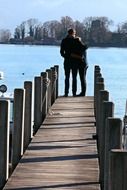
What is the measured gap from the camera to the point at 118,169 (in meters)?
5.06

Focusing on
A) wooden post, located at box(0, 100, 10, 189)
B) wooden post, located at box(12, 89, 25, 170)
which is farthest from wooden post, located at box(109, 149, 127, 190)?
wooden post, located at box(12, 89, 25, 170)

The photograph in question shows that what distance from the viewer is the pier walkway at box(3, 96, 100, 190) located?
26.5 feet

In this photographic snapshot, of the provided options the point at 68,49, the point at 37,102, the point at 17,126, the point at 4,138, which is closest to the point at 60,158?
the point at 17,126

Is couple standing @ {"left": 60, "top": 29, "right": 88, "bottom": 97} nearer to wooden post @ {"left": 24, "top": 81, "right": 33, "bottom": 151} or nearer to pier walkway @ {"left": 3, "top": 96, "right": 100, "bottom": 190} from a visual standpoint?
pier walkway @ {"left": 3, "top": 96, "right": 100, "bottom": 190}

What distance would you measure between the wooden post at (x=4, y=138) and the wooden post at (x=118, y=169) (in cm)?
326

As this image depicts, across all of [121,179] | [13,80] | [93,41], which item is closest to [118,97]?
[13,80]

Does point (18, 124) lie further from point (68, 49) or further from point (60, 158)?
point (68, 49)

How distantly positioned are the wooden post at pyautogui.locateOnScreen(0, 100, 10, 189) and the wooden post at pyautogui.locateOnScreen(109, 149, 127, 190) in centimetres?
326

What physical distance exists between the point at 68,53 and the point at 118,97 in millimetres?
24685

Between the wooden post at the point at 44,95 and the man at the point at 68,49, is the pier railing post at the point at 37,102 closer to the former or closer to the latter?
the wooden post at the point at 44,95

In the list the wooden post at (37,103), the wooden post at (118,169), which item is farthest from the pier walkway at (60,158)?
the wooden post at (118,169)

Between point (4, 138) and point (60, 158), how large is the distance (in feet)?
4.51

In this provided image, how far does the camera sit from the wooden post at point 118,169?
4.95m

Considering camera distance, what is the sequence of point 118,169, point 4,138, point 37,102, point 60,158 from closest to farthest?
point 118,169, point 4,138, point 60,158, point 37,102
